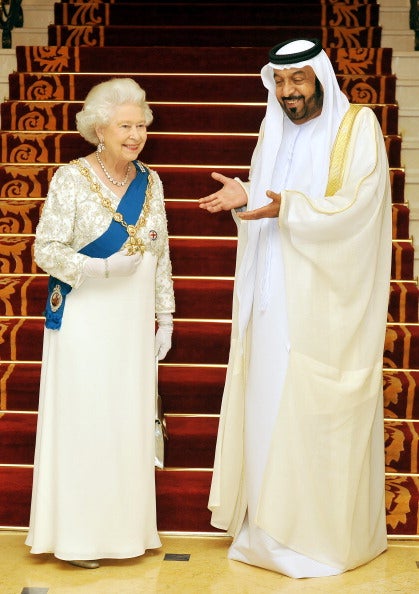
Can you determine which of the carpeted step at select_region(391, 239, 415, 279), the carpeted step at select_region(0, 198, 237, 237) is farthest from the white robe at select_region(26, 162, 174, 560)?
the carpeted step at select_region(391, 239, 415, 279)

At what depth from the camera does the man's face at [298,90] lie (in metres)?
4.76

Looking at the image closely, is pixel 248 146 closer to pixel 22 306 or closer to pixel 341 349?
pixel 22 306

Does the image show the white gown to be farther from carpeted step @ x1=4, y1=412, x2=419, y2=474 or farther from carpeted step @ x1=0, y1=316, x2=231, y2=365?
carpeted step @ x1=0, y1=316, x2=231, y2=365

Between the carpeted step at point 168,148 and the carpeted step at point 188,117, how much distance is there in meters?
0.14

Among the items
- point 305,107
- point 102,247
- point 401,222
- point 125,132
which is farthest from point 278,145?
point 401,222

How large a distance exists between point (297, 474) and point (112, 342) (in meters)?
0.89

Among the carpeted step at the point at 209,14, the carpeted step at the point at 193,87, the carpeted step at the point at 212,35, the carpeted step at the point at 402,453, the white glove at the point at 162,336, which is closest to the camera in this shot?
the white glove at the point at 162,336

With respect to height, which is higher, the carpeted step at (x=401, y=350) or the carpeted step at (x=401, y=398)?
the carpeted step at (x=401, y=350)

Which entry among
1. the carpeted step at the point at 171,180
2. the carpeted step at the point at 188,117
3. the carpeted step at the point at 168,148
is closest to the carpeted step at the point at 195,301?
the carpeted step at the point at 171,180

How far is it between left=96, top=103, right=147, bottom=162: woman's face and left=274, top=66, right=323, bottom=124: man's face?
21.9 inches

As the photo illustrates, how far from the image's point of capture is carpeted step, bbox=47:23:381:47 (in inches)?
329

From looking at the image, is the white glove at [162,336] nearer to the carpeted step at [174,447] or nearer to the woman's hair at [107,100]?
the carpeted step at [174,447]

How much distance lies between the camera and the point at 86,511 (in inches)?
195

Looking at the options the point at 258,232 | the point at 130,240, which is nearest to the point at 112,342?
the point at 130,240
